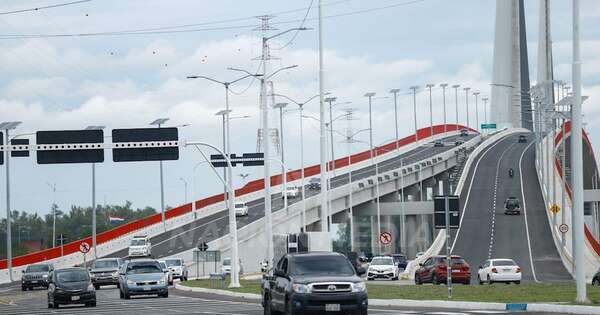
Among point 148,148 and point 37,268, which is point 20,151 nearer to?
point 148,148

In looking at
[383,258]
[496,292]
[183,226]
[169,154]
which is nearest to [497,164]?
[183,226]

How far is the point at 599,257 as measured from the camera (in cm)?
8481

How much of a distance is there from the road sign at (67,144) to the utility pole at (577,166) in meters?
30.5

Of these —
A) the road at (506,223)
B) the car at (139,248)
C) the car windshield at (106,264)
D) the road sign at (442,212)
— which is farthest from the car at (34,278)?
the road sign at (442,212)

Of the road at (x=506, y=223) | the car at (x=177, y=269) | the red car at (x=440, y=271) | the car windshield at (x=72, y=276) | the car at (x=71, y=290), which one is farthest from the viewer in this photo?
the road at (x=506, y=223)

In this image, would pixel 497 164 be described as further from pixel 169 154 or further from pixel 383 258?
pixel 169 154

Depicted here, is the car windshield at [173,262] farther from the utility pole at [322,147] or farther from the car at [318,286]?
the car at [318,286]

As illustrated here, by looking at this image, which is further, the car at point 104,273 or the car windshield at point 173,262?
the car windshield at point 173,262

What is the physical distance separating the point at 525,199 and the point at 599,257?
35833 mm

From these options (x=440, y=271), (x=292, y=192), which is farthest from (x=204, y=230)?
(x=440, y=271)

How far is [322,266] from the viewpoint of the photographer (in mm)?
28375

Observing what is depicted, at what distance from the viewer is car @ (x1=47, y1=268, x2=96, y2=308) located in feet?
144

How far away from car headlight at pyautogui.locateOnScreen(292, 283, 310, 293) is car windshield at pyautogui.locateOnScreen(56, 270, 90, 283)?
19.6 m

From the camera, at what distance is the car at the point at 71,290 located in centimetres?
4400
